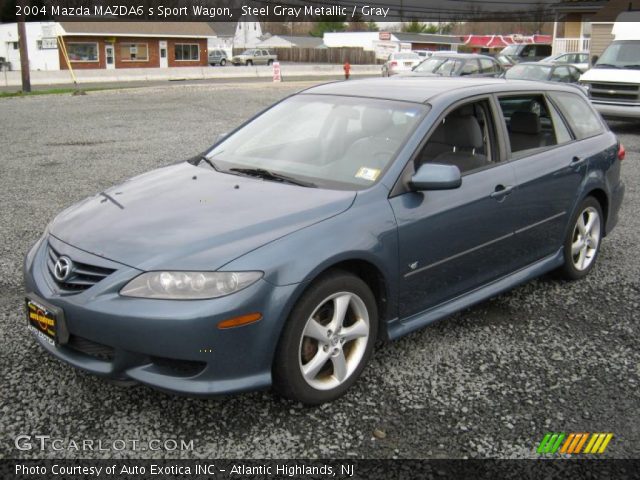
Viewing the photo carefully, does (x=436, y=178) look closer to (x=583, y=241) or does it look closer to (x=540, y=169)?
(x=540, y=169)

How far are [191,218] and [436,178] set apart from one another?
1.33 metres

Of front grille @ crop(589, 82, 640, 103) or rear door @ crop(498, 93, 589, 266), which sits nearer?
rear door @ crop(498, 93, 589, 266)

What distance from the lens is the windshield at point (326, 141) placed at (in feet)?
12.8

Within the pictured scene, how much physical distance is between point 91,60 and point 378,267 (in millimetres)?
53502

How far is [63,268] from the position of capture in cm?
324

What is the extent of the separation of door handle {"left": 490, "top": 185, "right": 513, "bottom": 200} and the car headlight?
73.4 inches

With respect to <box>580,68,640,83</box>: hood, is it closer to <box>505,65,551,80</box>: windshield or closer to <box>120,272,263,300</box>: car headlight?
<box>505,65,551,80</box>: windshield

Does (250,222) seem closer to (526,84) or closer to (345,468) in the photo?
(345,468)

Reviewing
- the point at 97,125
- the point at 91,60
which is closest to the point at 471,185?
the point at 97,125

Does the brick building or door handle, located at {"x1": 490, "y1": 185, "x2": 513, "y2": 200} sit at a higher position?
the brick building

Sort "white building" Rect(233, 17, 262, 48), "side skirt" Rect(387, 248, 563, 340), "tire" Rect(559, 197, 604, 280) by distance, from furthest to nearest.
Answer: "white building" Rect(233, 17, 262, 48) → "tire" Rect(559, 197, 604, 280) → "side skirt" Rect(387, 248, 563, 340)

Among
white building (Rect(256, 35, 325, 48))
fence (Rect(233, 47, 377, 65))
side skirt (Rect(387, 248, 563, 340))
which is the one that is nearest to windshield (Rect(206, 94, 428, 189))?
side skirt (Rect(387, 248, 563, 340))

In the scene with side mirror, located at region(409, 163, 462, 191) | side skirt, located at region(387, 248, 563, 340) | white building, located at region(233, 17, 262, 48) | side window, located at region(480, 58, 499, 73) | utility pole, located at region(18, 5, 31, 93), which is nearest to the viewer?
side mirror, located at region(409, 163, 462, 191)

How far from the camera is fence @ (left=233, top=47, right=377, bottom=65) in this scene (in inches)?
2589
